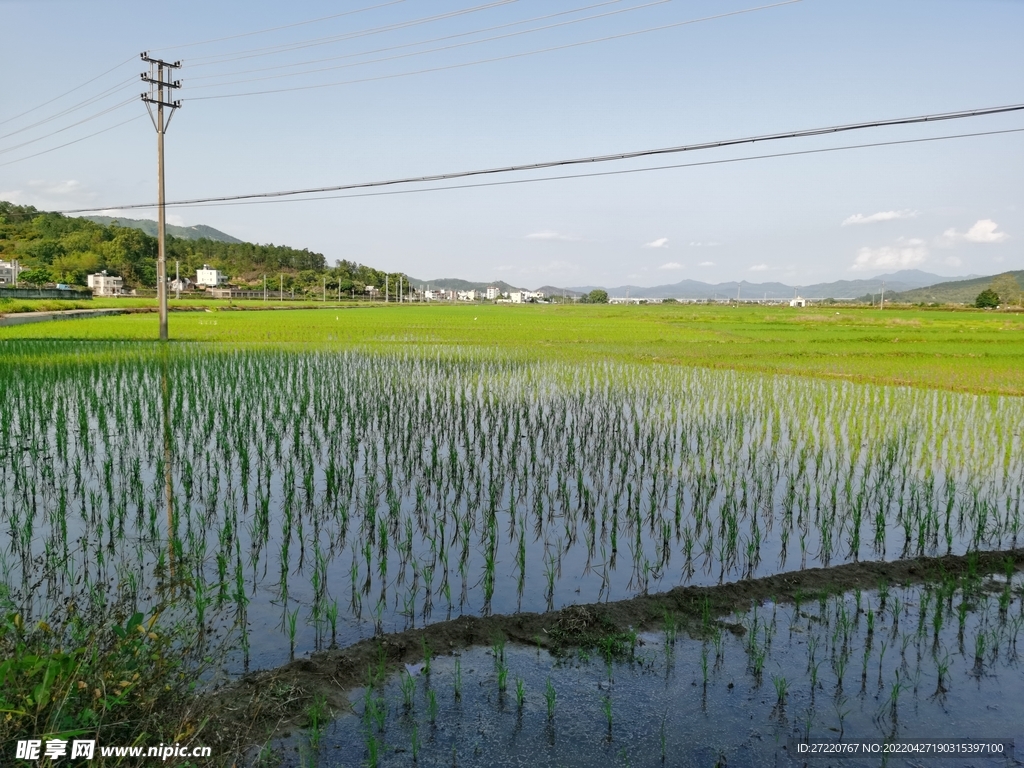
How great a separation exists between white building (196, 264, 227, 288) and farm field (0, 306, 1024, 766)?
8588 cm

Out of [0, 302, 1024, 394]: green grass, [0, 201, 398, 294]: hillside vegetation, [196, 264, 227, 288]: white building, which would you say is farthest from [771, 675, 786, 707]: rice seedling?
[196, 264, 227, 288]: white building

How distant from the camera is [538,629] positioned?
3.35m

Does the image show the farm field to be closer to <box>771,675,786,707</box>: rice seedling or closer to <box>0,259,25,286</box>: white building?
<box>771,675,786,707</box>: rice seedling

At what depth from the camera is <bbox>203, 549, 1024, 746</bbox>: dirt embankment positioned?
2.57m

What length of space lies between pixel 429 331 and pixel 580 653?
24.8 m

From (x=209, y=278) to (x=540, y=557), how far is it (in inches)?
3760

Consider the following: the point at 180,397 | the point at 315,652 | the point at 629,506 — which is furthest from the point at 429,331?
the point at 315,652

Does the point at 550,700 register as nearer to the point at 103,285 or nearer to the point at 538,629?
the point at 538,629

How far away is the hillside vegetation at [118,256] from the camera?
67.8 m

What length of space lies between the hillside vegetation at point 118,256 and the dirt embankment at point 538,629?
6207 centimetres

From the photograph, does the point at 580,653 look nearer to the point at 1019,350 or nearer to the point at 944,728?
the point at 944,728

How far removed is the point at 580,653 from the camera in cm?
315

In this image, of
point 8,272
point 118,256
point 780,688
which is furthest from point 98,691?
point 118,256

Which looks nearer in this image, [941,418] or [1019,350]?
[941,418]
